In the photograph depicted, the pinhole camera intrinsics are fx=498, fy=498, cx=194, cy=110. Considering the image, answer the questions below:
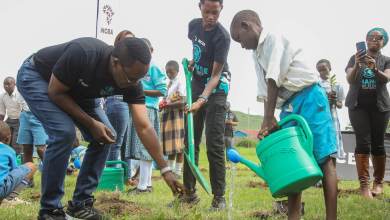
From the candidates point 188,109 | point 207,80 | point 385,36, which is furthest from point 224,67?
point 385,36

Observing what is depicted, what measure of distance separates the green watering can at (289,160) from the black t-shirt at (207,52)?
1499 millimetres


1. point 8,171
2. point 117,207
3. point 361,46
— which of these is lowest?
point 117,207

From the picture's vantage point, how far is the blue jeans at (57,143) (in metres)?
3.23

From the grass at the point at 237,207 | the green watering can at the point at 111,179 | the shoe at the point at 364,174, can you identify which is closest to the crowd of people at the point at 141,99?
the grass at the point at 237,207

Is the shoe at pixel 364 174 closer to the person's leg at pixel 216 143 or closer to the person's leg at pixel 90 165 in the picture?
the person's leg at pixel 216 143

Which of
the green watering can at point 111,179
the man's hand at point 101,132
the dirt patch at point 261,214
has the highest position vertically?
the man's hand at point 101,132

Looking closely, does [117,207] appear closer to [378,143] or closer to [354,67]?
[354,67]

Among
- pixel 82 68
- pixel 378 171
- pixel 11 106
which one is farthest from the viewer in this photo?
pixel 11 106

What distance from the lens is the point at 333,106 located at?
6.84 metres

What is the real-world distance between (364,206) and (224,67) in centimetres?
180

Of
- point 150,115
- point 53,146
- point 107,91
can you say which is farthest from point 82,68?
point 150,115

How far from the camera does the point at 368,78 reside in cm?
564

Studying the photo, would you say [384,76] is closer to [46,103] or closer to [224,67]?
[224,67]

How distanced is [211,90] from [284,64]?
114 centimetres
